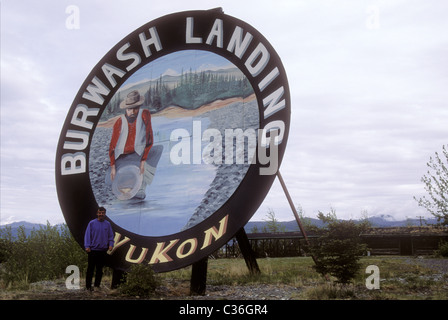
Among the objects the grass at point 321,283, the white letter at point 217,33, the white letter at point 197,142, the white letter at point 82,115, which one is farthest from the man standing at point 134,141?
the grass at point 321,283

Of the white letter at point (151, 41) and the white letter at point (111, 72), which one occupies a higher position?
the white letter at point (151, 41)

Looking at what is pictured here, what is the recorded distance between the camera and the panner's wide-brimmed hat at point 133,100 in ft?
45.6

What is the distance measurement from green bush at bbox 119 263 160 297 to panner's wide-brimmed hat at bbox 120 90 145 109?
16.8 ft

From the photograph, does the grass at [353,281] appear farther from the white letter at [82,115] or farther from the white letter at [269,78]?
the white letter at [82,115]

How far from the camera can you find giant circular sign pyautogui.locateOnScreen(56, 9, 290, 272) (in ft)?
36.6

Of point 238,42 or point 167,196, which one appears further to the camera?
point 238,42

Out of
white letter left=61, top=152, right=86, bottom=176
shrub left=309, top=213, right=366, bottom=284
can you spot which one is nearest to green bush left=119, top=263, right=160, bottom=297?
shrub left=309, top=213, right=366, bottom=284

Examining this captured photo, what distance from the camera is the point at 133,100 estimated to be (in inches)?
553

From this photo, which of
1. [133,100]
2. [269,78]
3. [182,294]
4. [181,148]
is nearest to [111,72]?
[133,100]

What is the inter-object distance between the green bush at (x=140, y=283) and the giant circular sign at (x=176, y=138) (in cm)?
60

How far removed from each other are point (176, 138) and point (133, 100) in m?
2.36

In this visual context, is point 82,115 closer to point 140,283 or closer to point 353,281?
point 140,283
